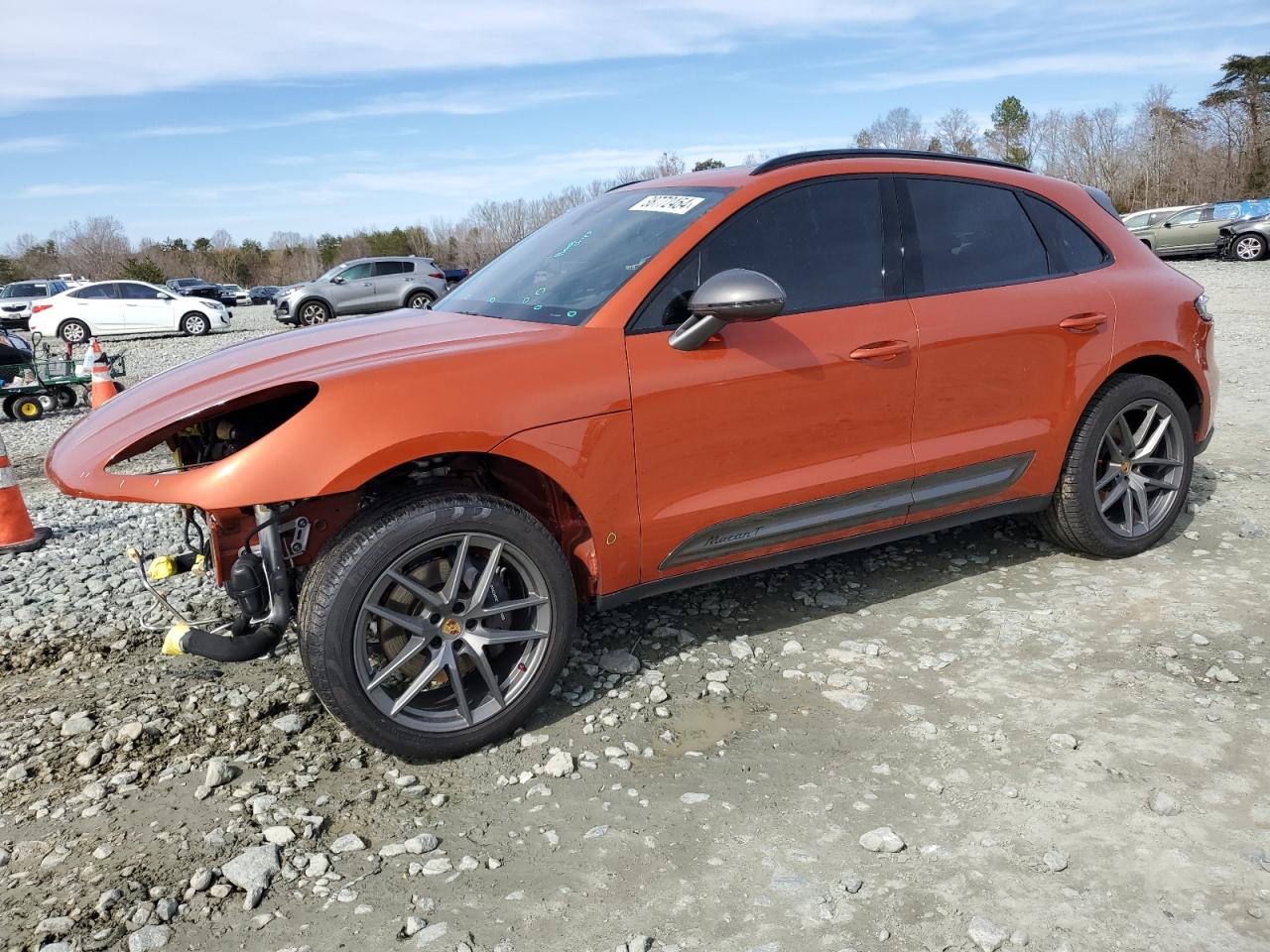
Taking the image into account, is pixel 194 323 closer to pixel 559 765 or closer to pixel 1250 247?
pixel 559 765

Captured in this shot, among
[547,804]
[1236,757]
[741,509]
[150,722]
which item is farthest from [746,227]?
[150,722]

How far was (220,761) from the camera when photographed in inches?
123

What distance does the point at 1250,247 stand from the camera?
24.1 metres

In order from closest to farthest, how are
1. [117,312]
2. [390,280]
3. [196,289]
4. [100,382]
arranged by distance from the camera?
1. [100,382]
2. [117,312]
3. [390,280]
4. [196,289]

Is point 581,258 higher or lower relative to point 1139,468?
higher

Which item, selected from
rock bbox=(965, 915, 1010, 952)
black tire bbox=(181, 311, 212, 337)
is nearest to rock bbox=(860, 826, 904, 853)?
rock bbox=(965, 915, 1010, 952)

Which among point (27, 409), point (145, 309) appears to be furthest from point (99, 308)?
point (27, 409)

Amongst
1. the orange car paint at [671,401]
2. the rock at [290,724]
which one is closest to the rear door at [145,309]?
the orange car paint at [671,401]

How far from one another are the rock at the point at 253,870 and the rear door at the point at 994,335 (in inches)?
106

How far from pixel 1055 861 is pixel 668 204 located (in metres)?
2.61

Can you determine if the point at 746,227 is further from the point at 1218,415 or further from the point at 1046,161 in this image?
the point at 1046,161

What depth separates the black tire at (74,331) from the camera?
74.6 feet

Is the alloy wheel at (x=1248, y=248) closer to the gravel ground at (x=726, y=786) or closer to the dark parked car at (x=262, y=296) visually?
the gravel ground at (x=726, y=786)

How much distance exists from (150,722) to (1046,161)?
6853 cm
